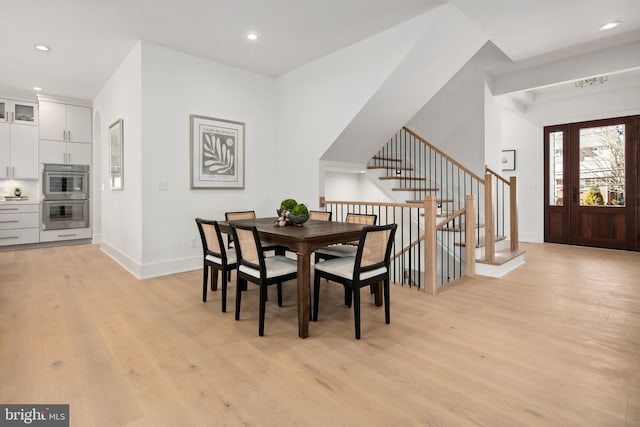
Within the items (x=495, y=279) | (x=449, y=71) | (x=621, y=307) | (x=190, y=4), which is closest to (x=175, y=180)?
(x=190, y=4)

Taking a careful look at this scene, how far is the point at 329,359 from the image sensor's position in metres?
2.04

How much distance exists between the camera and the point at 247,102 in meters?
4.88

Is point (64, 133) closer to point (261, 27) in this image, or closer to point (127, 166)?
point (127, 166)

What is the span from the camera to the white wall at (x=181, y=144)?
395cm

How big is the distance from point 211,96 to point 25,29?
1978 millimetres

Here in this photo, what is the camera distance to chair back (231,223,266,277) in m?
2.36

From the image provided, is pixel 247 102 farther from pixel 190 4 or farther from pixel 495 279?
pixel 495 279

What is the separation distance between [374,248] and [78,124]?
664 cm

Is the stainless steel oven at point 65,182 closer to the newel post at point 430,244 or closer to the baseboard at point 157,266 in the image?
the baseboard at point 157,266

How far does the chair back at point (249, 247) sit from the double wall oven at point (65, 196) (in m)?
5.43

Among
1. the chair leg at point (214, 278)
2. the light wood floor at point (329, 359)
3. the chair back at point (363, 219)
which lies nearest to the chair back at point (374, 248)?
the light wood floor at point (329, 359)

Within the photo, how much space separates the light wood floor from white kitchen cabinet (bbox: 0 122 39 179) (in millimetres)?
3499

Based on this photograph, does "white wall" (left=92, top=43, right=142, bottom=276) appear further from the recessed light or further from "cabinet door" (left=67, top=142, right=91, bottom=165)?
the recessed light

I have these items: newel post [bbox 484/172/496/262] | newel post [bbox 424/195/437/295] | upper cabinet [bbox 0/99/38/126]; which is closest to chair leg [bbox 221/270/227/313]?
newel post [bbox 424/195/437/295]
